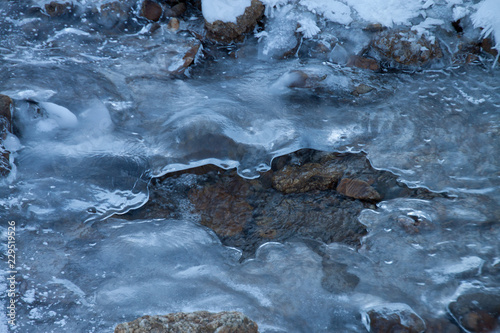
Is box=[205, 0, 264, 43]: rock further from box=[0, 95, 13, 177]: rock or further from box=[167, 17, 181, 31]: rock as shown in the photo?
box=[0, 95, 13, 177]: rock

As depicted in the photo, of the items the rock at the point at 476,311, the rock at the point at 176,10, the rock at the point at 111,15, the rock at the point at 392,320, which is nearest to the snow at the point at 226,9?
the rock at the point at 176,10

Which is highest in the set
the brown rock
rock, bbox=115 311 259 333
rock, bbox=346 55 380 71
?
rock, bbox=346 55 380 71

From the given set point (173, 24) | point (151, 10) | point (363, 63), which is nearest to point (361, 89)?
point (363, 63)

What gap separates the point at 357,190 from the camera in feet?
9.01

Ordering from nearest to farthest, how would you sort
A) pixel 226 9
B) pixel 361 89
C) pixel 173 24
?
pixel 361 89 < pixel 226 9 < pixel 173 24

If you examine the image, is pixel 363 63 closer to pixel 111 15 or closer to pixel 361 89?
pixel 361 89

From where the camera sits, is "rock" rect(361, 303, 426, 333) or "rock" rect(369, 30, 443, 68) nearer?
"rock" rect(361, 303, 426, 333)

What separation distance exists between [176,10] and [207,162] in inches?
80.4

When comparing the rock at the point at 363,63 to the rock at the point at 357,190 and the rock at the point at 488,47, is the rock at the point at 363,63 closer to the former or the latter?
the rock at the point at 488,47

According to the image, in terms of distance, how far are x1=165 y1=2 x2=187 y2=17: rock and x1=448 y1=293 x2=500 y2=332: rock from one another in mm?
3571

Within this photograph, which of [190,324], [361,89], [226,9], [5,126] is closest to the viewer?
[190,324]

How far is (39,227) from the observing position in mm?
2506

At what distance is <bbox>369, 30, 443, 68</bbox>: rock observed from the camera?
3.62 meters

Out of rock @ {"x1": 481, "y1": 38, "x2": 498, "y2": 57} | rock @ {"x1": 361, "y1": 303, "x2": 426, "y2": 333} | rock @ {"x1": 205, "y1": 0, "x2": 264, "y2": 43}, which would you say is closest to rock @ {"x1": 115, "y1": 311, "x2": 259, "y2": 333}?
rock @ {"x1": 361, "y1": 303, "x2": 426, "y2": 333}
